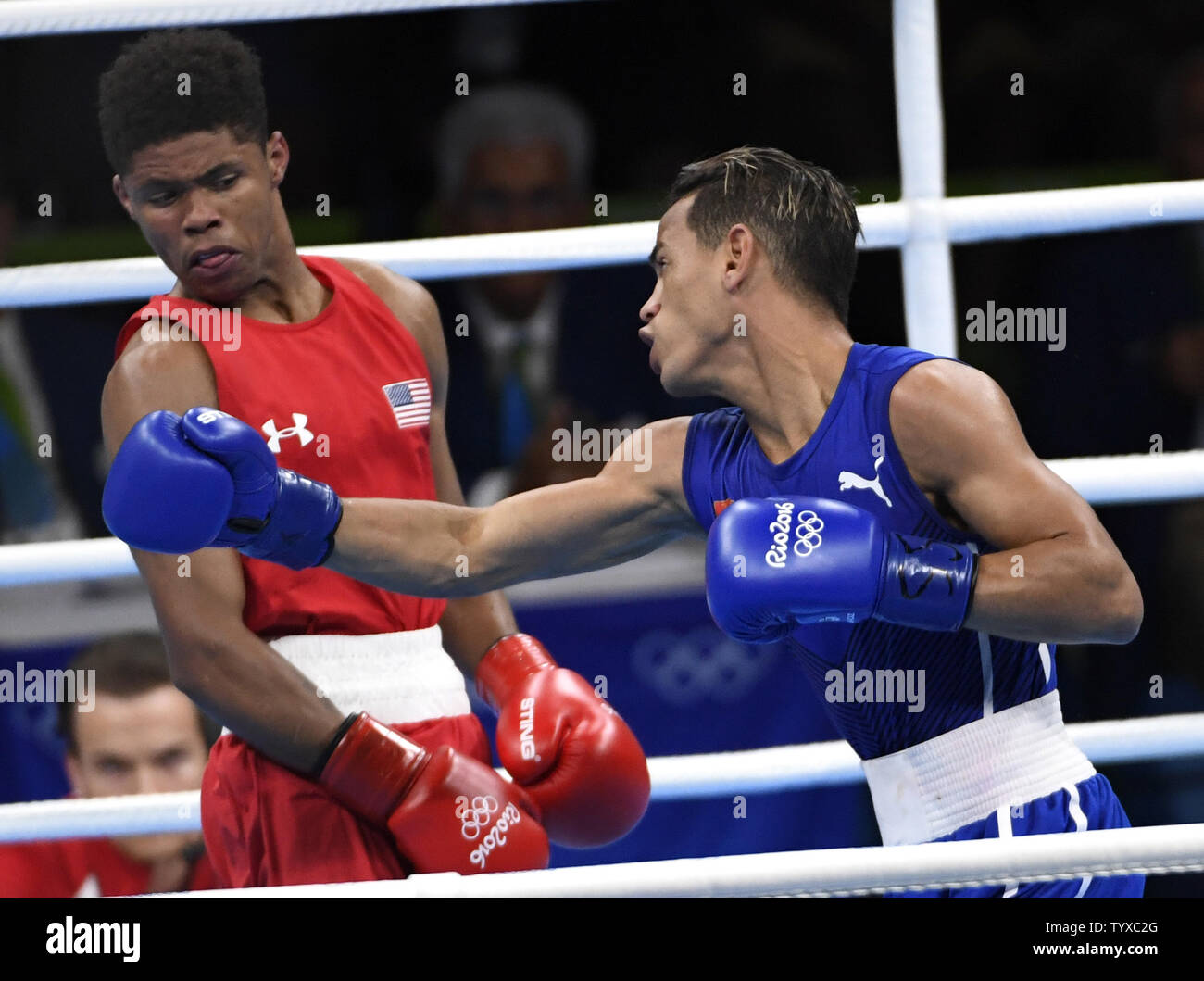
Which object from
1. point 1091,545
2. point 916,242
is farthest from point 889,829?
point 916,242

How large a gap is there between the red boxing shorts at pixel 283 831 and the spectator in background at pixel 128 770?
871mm

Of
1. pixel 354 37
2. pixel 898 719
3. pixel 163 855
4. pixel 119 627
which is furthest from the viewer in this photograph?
pixel 354 37

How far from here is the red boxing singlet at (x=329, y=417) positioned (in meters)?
1.84

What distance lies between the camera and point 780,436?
1751 mm

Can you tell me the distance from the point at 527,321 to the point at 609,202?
21.0 inches

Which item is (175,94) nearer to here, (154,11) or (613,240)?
(154,11)

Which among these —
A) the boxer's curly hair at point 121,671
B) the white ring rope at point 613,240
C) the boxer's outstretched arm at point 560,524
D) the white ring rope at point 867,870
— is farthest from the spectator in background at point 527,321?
the white ring rope at point 867,870

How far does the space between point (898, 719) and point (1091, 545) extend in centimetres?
29

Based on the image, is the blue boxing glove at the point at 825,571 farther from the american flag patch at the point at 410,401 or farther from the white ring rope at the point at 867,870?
the american flag patch at the point at 410,401

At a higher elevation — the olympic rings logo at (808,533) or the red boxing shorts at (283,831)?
the olympic rings logo at (808,533)

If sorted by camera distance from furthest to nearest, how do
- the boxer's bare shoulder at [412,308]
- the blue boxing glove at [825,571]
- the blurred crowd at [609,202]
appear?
the blurred crowd at [609,202]
the boxer's bare shoulder at [412,308]
the blue boxing glove at [825,571]

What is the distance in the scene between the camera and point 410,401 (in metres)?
1.94

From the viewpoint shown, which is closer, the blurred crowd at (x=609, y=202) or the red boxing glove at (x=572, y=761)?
the red boxing glove at (x=572, y=761)

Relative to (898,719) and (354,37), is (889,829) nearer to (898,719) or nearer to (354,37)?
(898,719)
